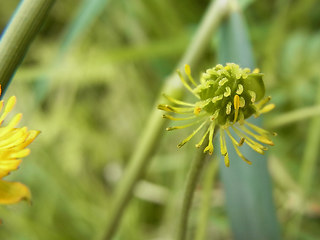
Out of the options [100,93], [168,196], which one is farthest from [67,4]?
[168,196]

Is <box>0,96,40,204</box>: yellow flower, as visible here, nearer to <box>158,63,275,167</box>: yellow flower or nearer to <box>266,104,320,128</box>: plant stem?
<box>158,63,275,167</box>: yellow flower

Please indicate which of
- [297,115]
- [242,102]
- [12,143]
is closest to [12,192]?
[12,143]

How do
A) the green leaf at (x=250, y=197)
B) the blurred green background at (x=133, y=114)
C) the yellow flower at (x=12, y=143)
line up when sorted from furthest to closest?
the blurred green background at (x=133, y=114) < the green leaf at (x=250, y=197) < the yellow flower at (x=12, y=143)

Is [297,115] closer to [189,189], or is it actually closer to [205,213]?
[205,213]

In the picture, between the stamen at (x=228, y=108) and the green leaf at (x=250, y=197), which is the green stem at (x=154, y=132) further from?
the stamen at (x=228, y=108)

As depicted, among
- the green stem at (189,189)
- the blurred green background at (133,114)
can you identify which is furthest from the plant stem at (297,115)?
the green stem at (189,189)

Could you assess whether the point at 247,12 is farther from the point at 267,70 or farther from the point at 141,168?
the point at 141,168

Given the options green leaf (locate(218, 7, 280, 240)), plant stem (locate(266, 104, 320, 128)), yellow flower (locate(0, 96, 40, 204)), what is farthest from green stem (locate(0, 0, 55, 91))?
plant stem (locate(266, 104, 320, 128))
